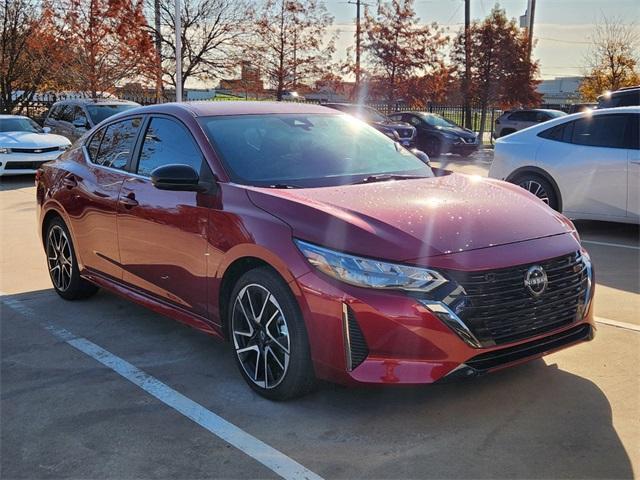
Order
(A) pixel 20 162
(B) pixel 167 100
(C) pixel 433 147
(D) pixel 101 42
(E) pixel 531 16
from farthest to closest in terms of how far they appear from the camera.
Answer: (E) pixel 531 16 < (B) pixel 167 100 < (D) pixel 101 42 < (C) pixel 433 147 < (A) pixel 20 162

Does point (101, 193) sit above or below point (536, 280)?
above

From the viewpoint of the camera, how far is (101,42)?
2375 cm

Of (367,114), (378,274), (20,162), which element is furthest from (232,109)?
(367,114)

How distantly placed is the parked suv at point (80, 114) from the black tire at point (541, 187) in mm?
9555

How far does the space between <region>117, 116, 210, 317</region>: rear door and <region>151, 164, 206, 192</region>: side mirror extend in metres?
0.08

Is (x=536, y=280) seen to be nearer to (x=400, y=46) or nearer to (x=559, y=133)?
(x=559, y=133)

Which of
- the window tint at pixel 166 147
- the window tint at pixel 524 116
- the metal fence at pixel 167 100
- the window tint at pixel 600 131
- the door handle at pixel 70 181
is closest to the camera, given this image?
the window tint at pixel 166 147

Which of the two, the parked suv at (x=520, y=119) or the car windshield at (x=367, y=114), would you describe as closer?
the car windshield at (x=367, y=114)

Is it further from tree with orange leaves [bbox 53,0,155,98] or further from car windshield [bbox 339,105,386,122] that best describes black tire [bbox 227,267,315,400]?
tree with orange leaves [bbox 53,0,155,98]

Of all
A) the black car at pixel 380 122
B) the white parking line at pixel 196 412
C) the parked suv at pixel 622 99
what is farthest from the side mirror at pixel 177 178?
the black car at pixel 380 122

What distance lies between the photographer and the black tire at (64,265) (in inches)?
220

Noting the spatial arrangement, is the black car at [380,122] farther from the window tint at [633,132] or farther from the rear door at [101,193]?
the rear door at [101,193]

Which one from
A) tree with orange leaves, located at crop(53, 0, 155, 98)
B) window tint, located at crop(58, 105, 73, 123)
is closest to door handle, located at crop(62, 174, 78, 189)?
window tint, located at crop(58, 105, 73, 123)

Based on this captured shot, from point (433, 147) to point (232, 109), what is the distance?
16.5m
